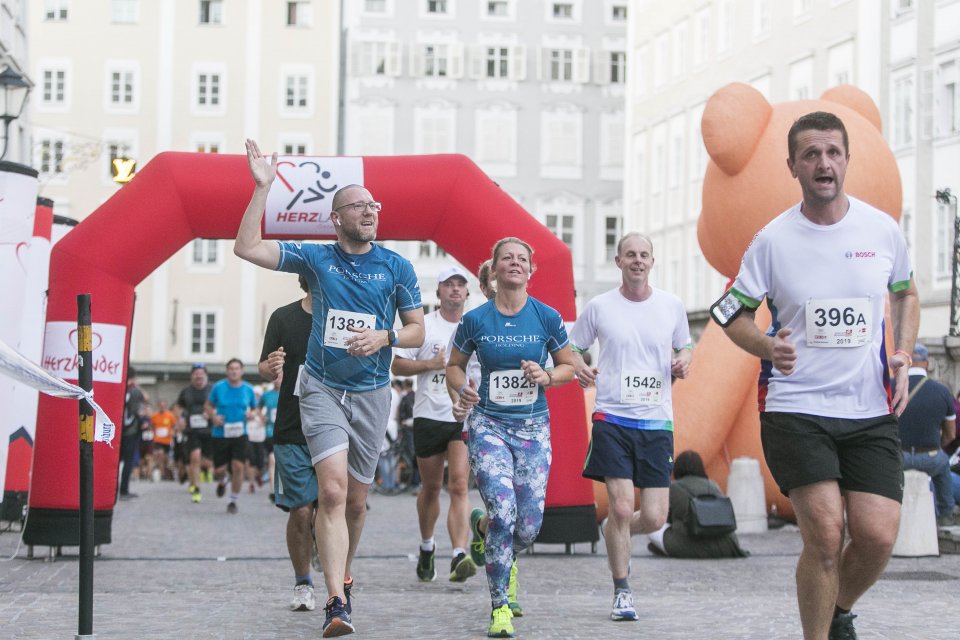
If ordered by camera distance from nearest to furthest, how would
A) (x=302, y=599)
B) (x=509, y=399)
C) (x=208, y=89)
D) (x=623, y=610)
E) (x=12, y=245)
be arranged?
(x=509, y=399), (x=623, y=610), (x=302, y=599), (x=12, y=245), (x=208, y=89)

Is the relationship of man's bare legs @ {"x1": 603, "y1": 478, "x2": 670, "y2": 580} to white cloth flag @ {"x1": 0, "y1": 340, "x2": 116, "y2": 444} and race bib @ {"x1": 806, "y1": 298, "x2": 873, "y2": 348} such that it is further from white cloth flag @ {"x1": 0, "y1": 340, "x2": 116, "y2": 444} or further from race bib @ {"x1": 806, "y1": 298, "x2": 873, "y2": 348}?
white cloth flag @ {"x1": 0, "y1": 340, "x2": 116, "y2": 444}

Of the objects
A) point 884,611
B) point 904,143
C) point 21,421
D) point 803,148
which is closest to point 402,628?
point 884,611

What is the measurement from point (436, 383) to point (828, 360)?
5.21 m

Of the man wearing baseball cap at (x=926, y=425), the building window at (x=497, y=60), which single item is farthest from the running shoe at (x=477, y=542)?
the building window at (x=497, y=60)

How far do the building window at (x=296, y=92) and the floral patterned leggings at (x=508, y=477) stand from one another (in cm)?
5169

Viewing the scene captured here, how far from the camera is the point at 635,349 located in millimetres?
9406

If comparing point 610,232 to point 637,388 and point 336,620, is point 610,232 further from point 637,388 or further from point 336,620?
point 336,620

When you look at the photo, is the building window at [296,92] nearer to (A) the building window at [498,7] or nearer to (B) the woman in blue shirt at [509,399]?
(A) the building window at [498,7]

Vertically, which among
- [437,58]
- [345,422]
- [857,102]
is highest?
[437,58]

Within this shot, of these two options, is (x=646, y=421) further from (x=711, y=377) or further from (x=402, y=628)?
(x=711, y=377)

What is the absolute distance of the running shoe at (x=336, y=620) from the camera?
7664mm

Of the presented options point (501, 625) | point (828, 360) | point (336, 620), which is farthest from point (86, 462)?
point (828, 360)

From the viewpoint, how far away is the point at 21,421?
15852 mm

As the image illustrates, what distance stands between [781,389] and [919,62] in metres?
31.8
